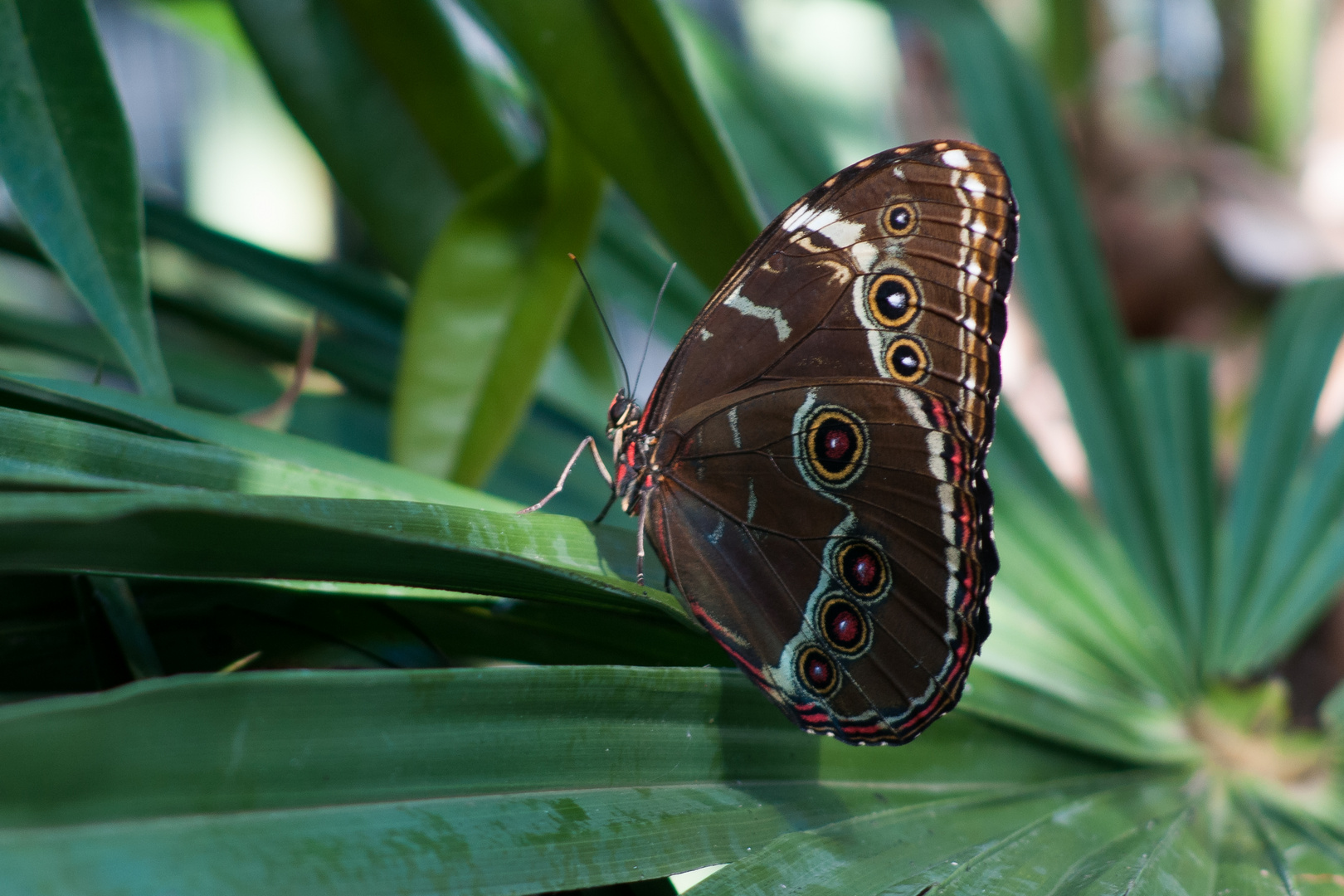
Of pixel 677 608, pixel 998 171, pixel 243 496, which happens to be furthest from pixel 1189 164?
pixel 243 496

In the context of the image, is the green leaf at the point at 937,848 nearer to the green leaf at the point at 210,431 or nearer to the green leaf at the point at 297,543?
the green leaf at the point at 297,543

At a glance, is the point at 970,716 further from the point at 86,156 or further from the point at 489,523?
the point at 86,156

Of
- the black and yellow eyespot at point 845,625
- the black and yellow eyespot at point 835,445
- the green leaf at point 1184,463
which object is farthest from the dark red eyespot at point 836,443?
the green leaf at point 1184,463

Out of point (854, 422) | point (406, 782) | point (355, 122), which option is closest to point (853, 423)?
point (854, 422)

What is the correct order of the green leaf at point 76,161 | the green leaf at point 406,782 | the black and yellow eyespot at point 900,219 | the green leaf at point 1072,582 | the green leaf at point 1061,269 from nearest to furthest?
the green leaf at point 406,782
the green leaf at point 76,161
the black and yellow eyespot at point 900,219
the green leaf at point 1072,582
the green leaf at point 1061,269

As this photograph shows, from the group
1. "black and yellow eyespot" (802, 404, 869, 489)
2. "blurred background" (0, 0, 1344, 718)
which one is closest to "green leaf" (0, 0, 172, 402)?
"blurred background" (0, 0, 1344, 718)

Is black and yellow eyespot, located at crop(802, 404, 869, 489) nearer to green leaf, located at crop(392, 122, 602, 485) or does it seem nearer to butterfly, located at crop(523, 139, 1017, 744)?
butterfly, located at crop(523, 139, 1017, 744)
